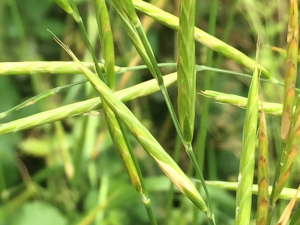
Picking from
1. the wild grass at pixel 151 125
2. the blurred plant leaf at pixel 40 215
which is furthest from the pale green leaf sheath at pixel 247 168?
the blurred plant leaf at pixel 40 215

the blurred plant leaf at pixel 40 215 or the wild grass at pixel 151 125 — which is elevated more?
the wild grass at pixel 151 125

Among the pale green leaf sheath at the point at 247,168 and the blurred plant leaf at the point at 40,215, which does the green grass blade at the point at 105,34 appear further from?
the blurred plant leaf at the point at 40,215

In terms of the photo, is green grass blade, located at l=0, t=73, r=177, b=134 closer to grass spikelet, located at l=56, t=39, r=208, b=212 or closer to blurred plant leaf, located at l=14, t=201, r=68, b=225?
grass spikelet, located at l=56, t=39, r=208, b=212

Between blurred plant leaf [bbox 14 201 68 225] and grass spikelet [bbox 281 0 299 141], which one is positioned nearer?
grass spikelet [bbox 281 0 299 141]

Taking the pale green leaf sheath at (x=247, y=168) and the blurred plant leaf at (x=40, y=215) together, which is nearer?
the pale green leaf sheath at (x=247, y=168)

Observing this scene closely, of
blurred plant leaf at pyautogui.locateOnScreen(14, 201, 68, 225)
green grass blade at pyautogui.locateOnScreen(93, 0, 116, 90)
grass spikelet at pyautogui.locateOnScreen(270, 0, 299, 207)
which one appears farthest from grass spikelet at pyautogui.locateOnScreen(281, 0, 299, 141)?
blurred plant leaf at pyautogui.locateOnScreen(14, 201, 68, 225)

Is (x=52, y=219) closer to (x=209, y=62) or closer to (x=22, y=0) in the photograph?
(x=209, y=62)

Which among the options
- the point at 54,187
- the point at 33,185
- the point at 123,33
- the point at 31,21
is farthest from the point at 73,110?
the point at 31,21

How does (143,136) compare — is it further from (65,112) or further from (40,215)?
(40,215)
